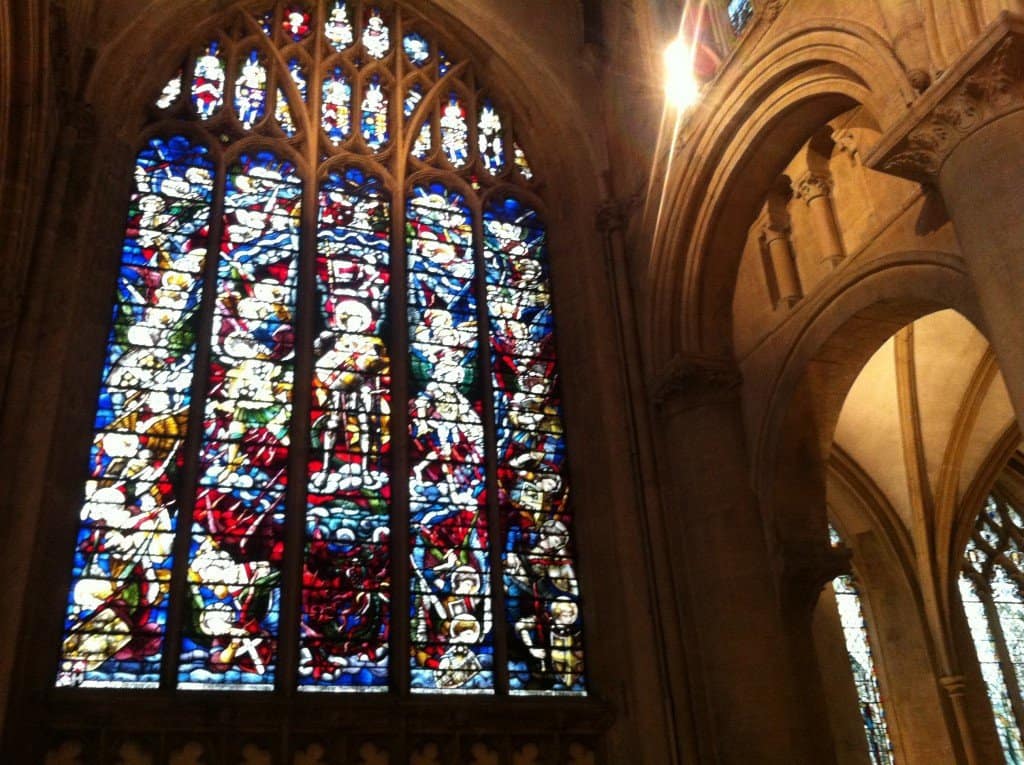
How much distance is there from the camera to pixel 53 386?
298 inches

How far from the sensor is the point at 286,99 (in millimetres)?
10188

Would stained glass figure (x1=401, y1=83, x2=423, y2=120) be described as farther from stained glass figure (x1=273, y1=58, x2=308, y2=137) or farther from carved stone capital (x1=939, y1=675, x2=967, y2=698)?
carved stone capital (x1=939, y1=675, x2=967, y2=698)

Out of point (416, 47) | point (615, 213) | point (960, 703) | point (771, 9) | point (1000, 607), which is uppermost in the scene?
point (416, 47)

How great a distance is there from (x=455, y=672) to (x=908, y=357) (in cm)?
549

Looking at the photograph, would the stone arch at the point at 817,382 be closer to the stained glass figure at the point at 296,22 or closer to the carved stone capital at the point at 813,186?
the carved stone capital at the point at 813,186

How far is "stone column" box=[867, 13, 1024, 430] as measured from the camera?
16.7 ft

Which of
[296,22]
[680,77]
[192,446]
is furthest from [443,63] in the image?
[192,446]

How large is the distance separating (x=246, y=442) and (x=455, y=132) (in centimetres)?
391

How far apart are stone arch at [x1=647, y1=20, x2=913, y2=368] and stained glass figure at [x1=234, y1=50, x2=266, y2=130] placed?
3658 millimetres

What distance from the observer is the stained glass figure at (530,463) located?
8.30 meters

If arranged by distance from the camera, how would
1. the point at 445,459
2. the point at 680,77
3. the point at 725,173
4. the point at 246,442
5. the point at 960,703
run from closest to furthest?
the point at 246,442 < the point at 725,173 < the point at 445,459 < the point at 680,77 < the point at 960,703

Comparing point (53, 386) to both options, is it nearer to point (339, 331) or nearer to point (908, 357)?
point (339, 331)

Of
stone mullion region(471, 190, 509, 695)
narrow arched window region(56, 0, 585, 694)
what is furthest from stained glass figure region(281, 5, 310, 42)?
stone mullion region(471, 190, 509, 695)

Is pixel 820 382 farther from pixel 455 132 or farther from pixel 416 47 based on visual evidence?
pixel 416 47
